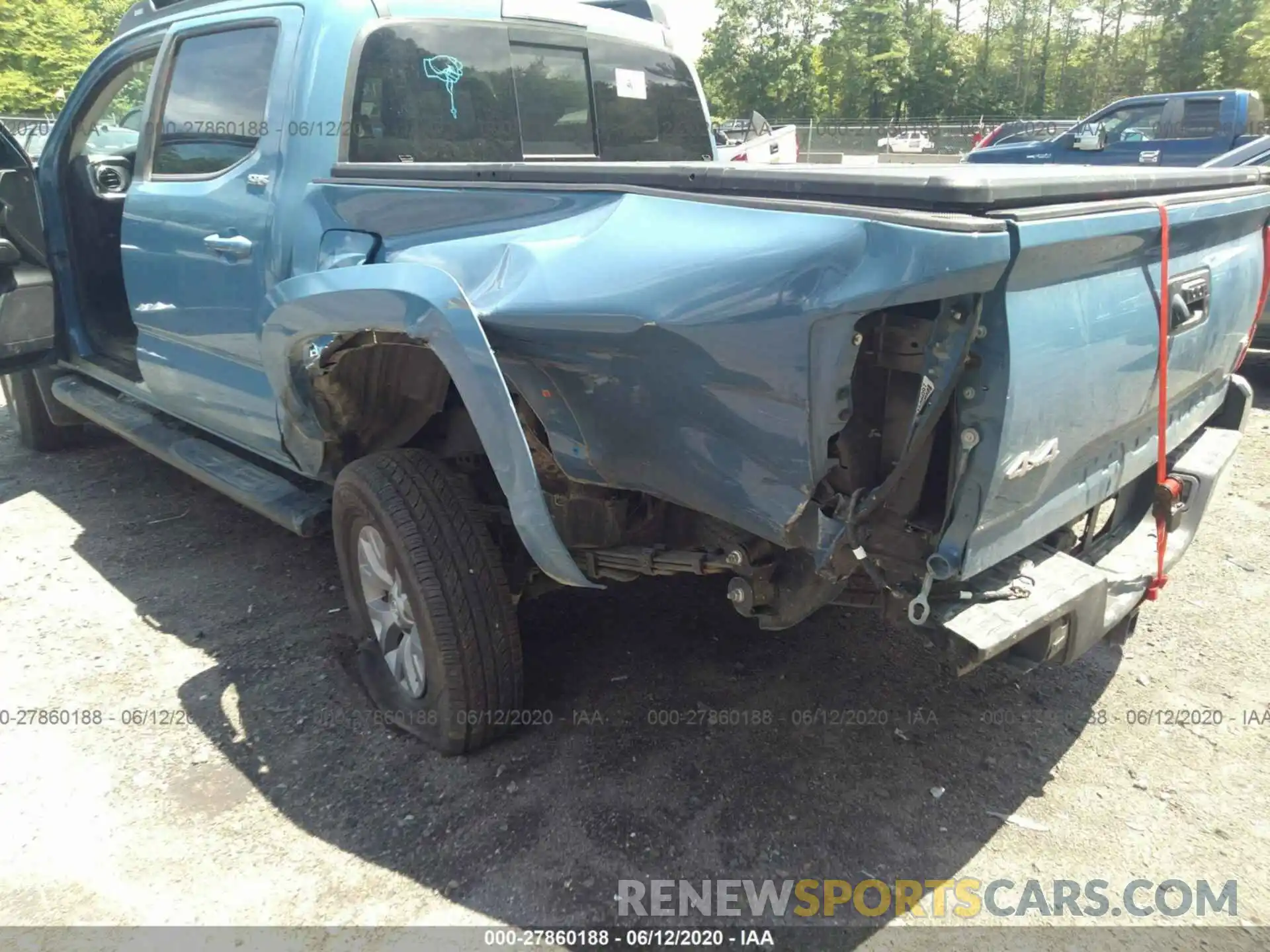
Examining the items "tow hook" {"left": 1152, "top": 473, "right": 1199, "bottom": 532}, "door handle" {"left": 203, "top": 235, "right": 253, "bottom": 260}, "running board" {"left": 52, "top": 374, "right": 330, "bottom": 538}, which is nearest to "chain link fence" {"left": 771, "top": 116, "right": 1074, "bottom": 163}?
"running board" {"left": 52, "top": 374, "right": 330, "bottom": 538}

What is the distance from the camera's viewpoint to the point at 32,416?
5.42 metres

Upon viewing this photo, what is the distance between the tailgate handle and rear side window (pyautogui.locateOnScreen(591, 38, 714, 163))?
232 centimetres

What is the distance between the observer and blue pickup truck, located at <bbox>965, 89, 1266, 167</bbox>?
43.4 feet

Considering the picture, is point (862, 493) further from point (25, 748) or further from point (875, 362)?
point (25, 748)

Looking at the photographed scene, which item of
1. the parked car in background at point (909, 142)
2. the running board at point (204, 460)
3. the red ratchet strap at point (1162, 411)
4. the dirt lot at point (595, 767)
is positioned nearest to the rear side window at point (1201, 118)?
the dirt lot at point (595, 767)

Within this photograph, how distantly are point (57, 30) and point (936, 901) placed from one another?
40920 mm

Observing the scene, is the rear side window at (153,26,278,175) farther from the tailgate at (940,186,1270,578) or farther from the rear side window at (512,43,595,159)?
the tailgate at (940,186,1270,578)

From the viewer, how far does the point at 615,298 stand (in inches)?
76.7

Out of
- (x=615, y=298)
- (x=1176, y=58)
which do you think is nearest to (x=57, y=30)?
(x=615, y=298)

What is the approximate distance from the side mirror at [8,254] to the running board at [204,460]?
2.45ft

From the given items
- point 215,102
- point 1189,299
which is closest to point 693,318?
point 1189,299

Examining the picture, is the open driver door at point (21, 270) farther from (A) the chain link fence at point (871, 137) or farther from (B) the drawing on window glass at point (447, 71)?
(A) the chain link fence at point (871, 137)

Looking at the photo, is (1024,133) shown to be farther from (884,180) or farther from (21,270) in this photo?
(884,180)

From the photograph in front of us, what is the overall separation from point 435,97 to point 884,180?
209 cm
